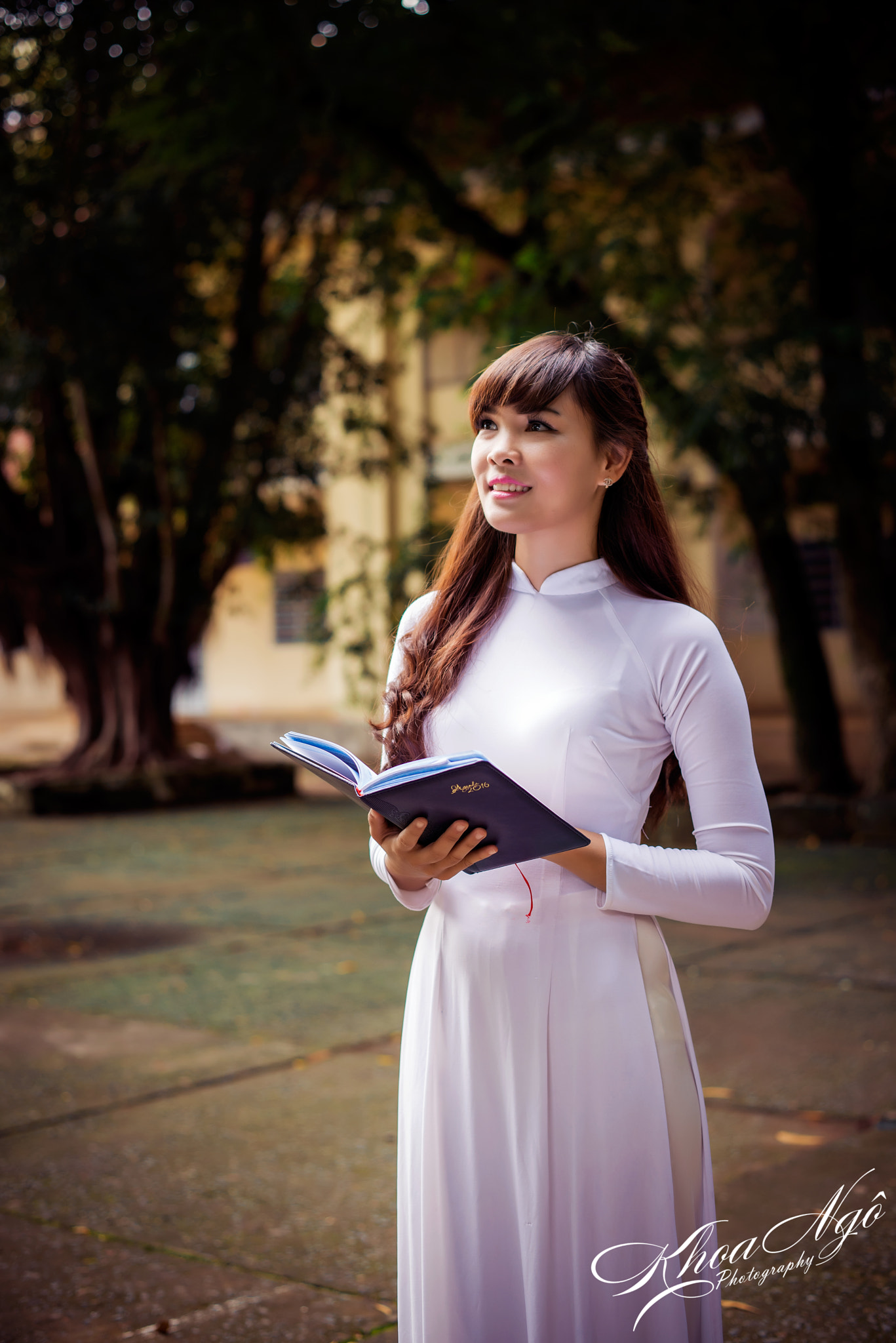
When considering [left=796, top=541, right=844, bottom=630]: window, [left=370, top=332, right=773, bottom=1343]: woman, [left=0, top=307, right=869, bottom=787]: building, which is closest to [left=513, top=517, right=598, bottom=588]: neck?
[left=370, top=332, right=773, bottom=1343]: woman

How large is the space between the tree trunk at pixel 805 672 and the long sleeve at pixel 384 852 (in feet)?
29.0

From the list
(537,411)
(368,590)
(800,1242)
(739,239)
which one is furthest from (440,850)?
(739,239)

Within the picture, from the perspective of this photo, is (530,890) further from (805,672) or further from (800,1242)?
(805,672)

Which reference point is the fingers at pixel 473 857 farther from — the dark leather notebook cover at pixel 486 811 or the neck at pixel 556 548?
the neck at pixel 556 548

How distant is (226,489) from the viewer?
13891 millimetres

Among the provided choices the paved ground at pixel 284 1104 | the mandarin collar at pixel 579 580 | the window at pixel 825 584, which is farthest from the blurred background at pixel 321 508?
the window at pixel 825 584

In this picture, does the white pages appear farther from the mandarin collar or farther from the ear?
the ear

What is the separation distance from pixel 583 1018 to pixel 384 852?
14.8 inches

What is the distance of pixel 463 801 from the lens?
1753 millimetres

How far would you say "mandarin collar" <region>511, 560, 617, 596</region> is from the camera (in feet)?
6.86

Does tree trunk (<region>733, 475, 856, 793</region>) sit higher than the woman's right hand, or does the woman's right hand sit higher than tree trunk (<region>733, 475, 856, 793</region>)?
the woman's right hand

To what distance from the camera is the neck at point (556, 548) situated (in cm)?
211

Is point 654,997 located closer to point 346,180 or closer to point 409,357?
point 346,180

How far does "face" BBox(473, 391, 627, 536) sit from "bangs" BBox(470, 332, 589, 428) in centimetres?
1
